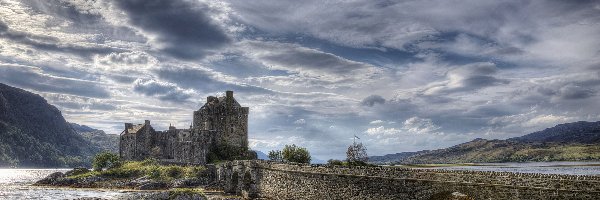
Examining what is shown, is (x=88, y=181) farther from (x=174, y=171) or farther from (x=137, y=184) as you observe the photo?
(x=174, y=171)

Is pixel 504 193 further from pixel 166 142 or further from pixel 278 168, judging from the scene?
pixel 166 142

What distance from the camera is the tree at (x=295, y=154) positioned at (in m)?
104

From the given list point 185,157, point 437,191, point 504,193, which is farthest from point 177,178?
point 504,193

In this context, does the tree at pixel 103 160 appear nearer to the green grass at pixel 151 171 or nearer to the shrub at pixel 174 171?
the green grass at pixel 151 171

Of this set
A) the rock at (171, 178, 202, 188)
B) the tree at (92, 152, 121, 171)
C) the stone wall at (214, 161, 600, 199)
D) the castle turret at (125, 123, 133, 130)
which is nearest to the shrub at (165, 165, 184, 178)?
the rock at (171, 178, 202, 188)

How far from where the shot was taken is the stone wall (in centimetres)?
3615

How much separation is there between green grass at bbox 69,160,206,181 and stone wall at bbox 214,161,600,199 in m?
20.8

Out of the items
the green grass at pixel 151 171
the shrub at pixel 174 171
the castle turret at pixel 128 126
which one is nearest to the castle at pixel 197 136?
the castle turret at pixel 128 126

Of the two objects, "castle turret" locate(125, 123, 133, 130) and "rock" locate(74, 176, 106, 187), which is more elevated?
"castle turret" locate(125, 123, 133, 130)

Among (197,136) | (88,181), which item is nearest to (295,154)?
(197,136)

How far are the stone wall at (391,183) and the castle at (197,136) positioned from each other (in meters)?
27.8

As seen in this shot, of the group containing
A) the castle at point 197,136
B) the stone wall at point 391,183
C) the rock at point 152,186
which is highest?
the castle at point 197,136

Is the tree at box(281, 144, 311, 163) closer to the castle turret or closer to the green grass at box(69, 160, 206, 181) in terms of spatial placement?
the green grass at box(69, 160, 206, 181)

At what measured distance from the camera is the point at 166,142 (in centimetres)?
12438
